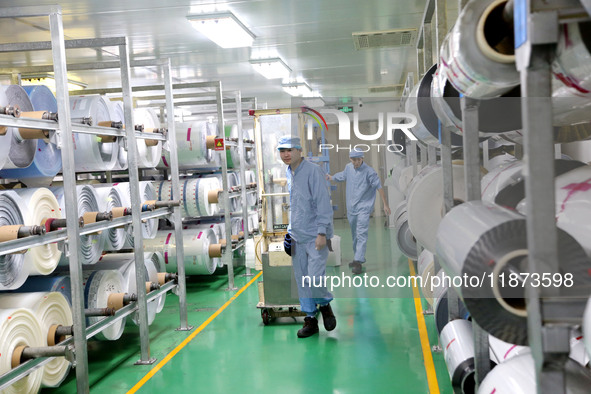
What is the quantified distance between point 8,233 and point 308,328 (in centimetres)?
313

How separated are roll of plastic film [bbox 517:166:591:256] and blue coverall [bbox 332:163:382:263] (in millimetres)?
5046

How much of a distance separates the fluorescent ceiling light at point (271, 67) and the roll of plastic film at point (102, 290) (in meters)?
5.08

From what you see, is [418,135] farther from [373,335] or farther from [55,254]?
[55,254]

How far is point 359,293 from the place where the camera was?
7.37 metres

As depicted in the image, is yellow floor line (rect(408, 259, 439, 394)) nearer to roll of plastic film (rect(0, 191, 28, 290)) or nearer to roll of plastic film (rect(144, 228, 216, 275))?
roll of plastic film (rect(144, 228, 216, 275))

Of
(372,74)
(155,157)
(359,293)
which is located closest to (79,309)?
(155,157)

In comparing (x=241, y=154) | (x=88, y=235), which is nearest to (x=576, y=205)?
(x=88, y=235)

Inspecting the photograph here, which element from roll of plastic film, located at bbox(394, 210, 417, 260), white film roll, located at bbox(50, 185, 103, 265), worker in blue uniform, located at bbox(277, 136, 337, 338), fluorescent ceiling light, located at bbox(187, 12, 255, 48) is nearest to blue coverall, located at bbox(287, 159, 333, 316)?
worker in blue uniform, located at bbox(277, 136, 337, 338)

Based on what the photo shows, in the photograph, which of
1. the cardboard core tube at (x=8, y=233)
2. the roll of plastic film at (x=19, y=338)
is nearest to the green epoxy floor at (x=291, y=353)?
the roll of plastic film at (x=19, y=338)

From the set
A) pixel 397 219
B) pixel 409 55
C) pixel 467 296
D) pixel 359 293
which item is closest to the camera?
pixel 467 296

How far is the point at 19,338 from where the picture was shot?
364 cm

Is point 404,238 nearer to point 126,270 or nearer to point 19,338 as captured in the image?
point 126,270

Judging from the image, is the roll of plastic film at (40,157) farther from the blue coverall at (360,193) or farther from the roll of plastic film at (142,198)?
the blue coverall at (360,193)

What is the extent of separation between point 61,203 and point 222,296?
3.60 metres
